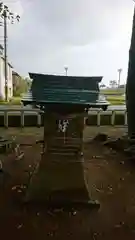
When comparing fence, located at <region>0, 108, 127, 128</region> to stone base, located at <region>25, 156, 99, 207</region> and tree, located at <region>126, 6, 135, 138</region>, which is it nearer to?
tree, located at <region>126, 6, 135, 138</region>

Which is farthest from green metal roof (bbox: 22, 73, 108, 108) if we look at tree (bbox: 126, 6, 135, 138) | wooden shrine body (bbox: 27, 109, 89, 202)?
tree (bbox: 126, 6, 135, 138)

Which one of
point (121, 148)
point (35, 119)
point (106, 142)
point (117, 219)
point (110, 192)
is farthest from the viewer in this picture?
point (35, 119)

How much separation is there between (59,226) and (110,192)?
4.81 feet

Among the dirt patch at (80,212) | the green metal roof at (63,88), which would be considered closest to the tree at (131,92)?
the dirt patch at (80,212)

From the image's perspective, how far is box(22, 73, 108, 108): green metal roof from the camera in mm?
4070

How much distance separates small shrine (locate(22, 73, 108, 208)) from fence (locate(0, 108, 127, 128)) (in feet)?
23.3

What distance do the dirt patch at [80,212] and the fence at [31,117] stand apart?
5440 millimetres

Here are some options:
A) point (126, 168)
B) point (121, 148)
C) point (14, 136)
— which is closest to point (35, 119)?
point (14, 136)

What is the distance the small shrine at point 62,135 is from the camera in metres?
4.10

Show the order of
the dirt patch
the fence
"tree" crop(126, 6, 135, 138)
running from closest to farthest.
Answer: the dirt patch, "tree" crop(126, 6, 135, 138), the fence

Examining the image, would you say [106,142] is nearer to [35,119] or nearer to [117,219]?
[35,119]

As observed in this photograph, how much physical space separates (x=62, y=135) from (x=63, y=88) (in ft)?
2.12

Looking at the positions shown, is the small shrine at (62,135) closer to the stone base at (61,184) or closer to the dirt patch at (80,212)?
the stone base at (61,184)

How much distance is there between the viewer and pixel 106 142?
9023 mm
